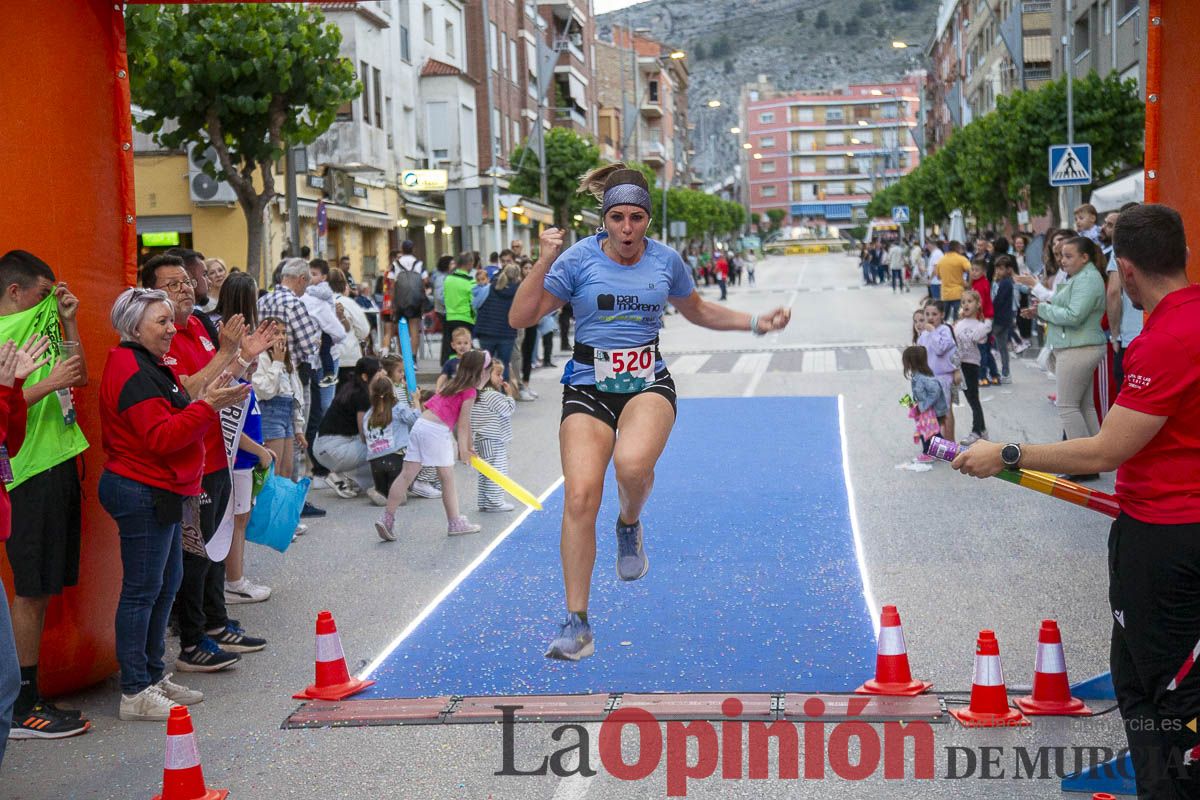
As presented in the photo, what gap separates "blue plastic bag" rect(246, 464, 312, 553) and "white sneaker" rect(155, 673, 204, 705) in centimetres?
199

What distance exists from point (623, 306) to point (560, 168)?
159 ft

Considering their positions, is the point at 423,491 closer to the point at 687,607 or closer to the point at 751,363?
the point at 687,607

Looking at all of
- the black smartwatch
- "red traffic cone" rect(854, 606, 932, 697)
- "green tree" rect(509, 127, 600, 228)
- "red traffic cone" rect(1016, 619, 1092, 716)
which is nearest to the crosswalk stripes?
"red traffic cone" rect(854, 606, 932, 697)

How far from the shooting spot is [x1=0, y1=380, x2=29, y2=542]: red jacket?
531cm

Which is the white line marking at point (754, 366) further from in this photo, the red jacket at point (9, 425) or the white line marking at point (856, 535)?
the red jacket at point (9, 425)

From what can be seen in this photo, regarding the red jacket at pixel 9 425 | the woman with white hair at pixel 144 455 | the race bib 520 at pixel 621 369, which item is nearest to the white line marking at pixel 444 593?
the woman with white hair at pixel 144 455

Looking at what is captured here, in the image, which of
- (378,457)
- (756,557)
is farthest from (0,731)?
(378,457)

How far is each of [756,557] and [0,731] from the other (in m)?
5.73

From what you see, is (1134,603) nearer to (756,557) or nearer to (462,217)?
(756,557)

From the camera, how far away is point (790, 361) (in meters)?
25.7

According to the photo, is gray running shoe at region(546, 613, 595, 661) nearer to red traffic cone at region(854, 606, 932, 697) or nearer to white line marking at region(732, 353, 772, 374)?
red traffic cone at region(854, 606, 932, 697)

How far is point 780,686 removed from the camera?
21.8 feet

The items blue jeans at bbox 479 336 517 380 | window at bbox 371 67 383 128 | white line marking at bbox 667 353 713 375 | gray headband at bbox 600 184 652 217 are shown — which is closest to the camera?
gray headband at bbox 600 184 652 217

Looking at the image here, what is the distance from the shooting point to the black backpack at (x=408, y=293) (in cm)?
2344
